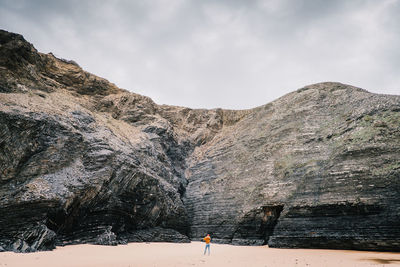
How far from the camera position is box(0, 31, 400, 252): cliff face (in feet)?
39.1

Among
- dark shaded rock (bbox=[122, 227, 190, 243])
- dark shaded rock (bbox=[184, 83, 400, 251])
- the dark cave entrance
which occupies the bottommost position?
dark shaded rock (bbox=[122, 227, 190, 243])

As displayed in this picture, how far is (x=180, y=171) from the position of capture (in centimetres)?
2502

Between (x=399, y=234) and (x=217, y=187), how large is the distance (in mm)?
12442

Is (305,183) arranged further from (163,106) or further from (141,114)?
(163,106)

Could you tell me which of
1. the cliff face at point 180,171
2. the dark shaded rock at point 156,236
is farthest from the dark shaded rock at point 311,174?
the dark shaded rock at point 156,236

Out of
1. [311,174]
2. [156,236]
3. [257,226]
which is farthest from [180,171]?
[311,174]

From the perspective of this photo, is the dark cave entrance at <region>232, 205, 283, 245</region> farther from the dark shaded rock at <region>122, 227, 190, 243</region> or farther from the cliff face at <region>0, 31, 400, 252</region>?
the dark shaded rock at <region>122, 227, 190, 243</region>

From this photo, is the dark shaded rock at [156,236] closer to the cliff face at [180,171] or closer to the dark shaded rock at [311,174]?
the cliff face at [180,171]

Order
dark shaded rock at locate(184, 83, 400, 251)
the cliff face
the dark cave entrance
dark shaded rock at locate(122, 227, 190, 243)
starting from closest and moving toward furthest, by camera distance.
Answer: the cliff face
dark shaded rock at locate(184, 83, 400, 251)
dark shaded rock at locate(122, 227, 190, 243)
the dark cave entrance

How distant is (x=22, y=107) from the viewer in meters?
14.0

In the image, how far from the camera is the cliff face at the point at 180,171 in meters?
11.9

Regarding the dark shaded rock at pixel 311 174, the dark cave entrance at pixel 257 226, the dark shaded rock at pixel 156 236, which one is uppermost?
the dark shaded rock at pixel 311 174

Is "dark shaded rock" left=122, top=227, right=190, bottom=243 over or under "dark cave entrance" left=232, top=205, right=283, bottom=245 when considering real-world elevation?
under

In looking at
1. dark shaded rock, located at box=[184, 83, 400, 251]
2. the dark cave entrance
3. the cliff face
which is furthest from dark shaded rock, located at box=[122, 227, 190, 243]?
the dark cave entrance
